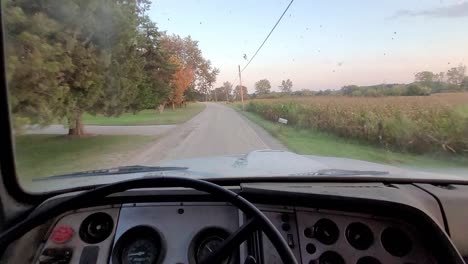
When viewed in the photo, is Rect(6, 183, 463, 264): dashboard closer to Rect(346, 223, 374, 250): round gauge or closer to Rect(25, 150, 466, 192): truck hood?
Rect(346, 223, 374, 250): round gauge

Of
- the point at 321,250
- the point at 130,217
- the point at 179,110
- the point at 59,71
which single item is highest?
the point at 59,71

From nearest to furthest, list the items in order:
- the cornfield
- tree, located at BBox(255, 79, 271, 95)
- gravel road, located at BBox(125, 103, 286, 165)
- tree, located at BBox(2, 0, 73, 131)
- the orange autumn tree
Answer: tree, located at BBox(2, 0, 73, 131) → the cornfield → the orange autumn tree → gravel road, located at BBox(125, 103, 286, 165) → tree, located at BBox(255, 79, 271, 95)

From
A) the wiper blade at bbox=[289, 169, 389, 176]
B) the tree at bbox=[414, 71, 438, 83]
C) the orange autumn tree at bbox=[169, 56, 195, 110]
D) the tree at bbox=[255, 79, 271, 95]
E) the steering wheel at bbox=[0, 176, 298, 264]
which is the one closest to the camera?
the steering wheel at bbox=[0, 176, 298, 264]

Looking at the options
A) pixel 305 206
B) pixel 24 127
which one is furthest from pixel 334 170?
pixel 24 127

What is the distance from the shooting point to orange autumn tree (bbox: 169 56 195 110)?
347 centimetres

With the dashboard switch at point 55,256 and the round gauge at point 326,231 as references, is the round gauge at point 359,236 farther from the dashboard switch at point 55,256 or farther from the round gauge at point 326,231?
the dashboard switch at point 55,256

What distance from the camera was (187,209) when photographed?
219 centimetres

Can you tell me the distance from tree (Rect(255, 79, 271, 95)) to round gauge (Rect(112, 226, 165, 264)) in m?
2.07

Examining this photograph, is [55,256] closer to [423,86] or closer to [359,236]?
[359,236]

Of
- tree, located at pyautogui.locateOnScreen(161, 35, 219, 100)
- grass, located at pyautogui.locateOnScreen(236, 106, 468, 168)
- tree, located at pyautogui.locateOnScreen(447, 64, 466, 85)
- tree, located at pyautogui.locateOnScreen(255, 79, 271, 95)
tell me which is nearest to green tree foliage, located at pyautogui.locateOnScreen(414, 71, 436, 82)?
tree, located at pyautogui.locateOnScreen(447, 64, 466, 85)

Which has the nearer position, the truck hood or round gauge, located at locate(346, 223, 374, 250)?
round gauge, located at locate(346, 223, 374, 250)

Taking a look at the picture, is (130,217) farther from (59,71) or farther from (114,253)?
(59,71)

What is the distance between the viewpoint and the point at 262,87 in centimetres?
386

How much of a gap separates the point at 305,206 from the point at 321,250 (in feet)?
0.82
